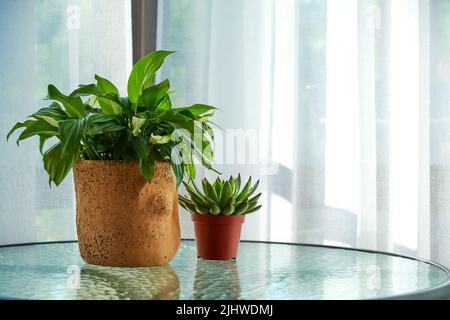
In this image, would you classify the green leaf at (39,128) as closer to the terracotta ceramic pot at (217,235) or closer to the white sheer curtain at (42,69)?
the terracotta ceramic pot at (217,235)

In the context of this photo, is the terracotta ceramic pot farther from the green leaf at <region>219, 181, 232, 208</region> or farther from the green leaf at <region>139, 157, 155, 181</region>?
the green leaf at <region>139, 157, 155, 181</region>

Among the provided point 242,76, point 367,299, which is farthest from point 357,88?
point 367,299

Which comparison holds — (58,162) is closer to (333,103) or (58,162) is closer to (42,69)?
(42,69)

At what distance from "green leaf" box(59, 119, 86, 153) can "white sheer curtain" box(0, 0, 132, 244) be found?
0.98 metres

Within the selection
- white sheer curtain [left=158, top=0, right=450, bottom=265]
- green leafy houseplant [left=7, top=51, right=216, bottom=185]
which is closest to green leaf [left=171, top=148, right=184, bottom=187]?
green leafy houseplant [left=7, top=51, right=216, bottom=185]

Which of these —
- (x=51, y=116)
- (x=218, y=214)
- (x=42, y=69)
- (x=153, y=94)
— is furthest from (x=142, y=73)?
(x=42, y=69)

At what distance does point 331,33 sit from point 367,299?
130cm

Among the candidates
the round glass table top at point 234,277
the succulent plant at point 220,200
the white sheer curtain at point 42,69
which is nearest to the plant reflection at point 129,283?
the round glass table top at point 234,277

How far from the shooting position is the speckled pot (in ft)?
3.14

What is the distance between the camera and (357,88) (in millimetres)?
1885

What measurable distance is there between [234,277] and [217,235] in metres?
0.13

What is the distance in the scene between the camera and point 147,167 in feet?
3.08

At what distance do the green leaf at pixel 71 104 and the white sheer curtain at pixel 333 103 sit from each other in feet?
3.16

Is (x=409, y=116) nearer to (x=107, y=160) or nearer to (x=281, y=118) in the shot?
(x=281, y=118)
